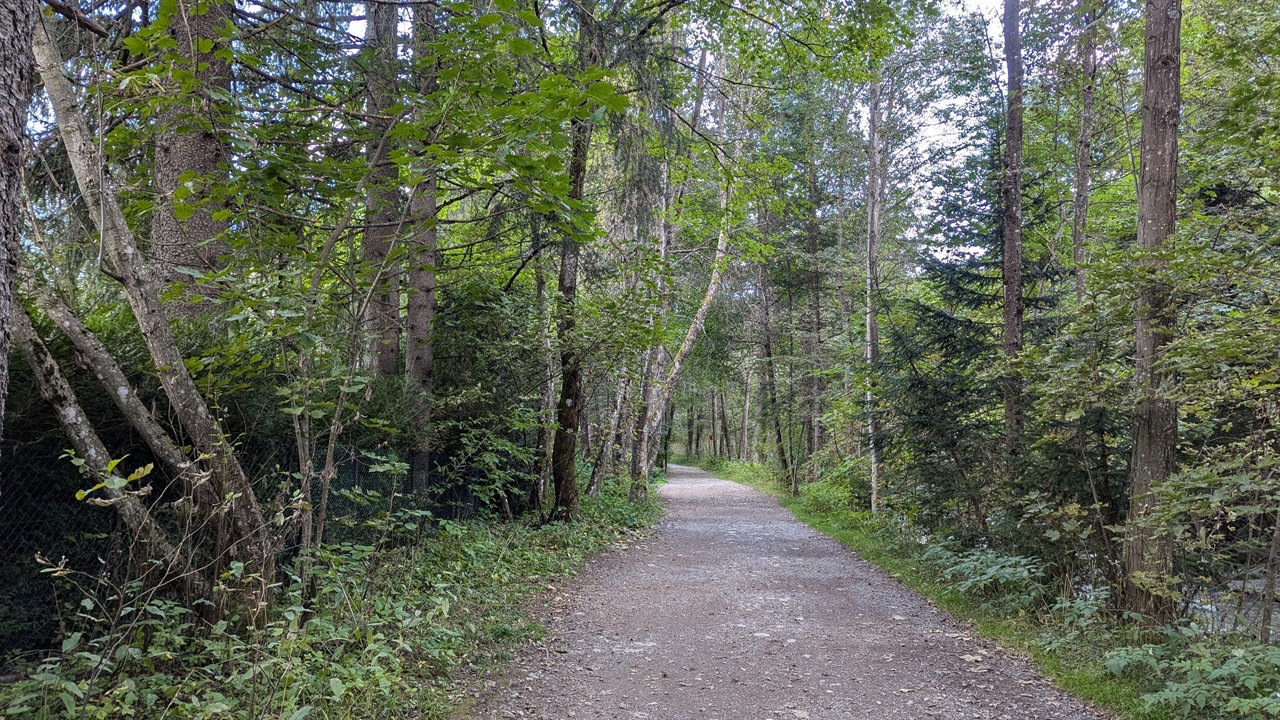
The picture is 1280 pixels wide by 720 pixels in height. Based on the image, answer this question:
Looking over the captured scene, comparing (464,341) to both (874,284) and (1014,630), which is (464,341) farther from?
(874,284)

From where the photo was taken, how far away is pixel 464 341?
9.69m

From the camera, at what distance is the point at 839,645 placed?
608 centimetres

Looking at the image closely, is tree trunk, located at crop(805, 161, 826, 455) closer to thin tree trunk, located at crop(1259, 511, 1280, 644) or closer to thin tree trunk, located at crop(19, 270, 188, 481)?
thin tree trunk, located at crop(1259, 511, 1280, 644)

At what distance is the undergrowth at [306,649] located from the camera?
3195 millimetres

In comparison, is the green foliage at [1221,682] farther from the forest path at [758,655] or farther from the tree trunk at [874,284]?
the tree trunk at [874,284]

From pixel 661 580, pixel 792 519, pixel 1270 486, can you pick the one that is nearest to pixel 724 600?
pixel 661 580

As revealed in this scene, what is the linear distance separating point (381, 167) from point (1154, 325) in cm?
616

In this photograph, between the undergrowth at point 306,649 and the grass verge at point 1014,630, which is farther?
the grass verge at point 1014,630

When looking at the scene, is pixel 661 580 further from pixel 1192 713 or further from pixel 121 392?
pixel 121 392

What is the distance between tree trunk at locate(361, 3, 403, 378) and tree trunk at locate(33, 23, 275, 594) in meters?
1.11

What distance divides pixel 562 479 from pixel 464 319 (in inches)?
127

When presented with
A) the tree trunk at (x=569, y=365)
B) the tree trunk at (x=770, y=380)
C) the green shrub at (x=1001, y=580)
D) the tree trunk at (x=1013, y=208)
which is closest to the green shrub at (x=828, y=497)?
the tree trunk at (x=770, y=380)

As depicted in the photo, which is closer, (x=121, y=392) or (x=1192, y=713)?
(x=121, y=392)

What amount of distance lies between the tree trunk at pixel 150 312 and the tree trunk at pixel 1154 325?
6.46m
